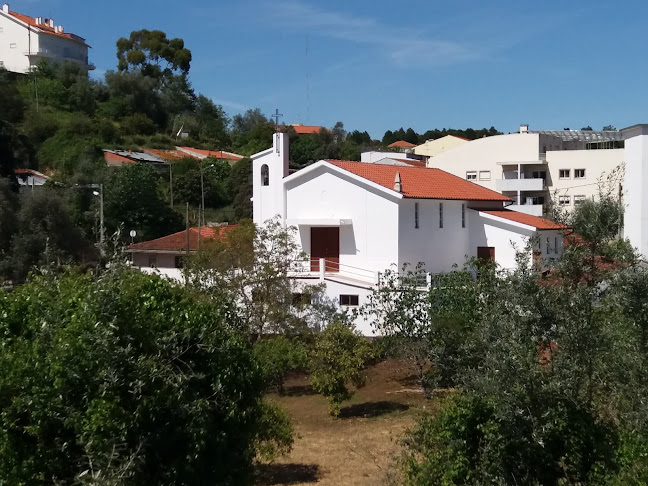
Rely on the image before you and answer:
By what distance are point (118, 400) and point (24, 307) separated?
2224mm

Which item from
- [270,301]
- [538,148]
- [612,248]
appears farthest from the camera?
[538,148]

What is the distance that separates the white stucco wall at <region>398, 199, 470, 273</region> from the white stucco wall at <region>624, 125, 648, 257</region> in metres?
13.8

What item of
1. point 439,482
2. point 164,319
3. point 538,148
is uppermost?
point 538,148

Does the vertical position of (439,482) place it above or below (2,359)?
below

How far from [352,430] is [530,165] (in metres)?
44.1

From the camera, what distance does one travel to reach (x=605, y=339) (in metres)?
11.6

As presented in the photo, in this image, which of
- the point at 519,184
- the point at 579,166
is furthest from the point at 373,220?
the point at 579,166

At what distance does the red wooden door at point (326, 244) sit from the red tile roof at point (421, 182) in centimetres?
292

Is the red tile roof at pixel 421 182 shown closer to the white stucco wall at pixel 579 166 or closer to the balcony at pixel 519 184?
the balcony at pixel 519 184

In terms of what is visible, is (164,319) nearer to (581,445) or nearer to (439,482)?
(439,482)

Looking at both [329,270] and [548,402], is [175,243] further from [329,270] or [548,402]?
[548,402]

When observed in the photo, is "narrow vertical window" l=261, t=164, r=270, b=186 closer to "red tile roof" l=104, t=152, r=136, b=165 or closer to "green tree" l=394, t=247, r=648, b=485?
"green tree" l=394, t=247, r=648, b=485

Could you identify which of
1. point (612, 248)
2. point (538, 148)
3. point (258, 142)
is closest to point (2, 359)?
point (612, 248)

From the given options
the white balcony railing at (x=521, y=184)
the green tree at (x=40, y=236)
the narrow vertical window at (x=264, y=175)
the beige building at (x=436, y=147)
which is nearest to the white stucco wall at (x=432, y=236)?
the narrow vertical window at (x=264, y=175)
